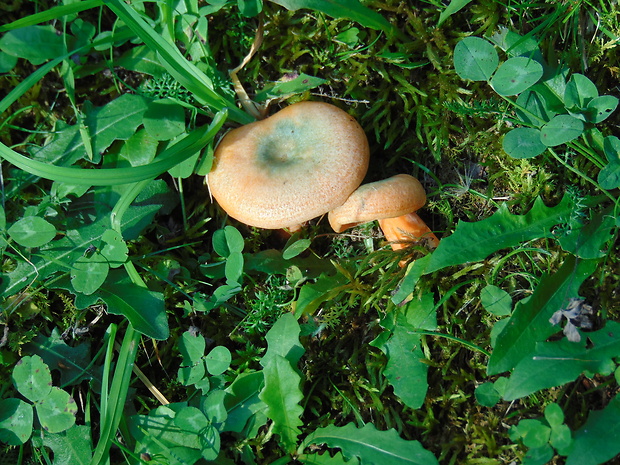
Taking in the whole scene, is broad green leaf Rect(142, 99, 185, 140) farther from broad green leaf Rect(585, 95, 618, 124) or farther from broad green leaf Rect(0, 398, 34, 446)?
broad green leaf Rect(585, 95, 618, 124)

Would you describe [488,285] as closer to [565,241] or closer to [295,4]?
[565,241]

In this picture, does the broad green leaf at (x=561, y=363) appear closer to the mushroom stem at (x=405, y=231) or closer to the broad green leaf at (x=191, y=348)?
the mushroom stem at (x=405, y=231)

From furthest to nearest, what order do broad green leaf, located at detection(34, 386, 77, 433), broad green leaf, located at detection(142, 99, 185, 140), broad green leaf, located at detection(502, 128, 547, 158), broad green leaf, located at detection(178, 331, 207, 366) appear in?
broad green leaf, located at detection(142, 99, 185, 140) → broad green leaf, located at detection(178, 331, 207, 366) → broad green leaf, located at detection(34, 386, 77, 433) → broad green leaf, located at detection(502, 128, 547, 158)

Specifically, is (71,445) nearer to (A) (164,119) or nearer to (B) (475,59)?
(A) (164,119)

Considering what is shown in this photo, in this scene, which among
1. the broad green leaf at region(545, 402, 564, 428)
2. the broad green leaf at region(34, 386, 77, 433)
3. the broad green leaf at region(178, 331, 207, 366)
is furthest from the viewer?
the broad green leaf at region(178, 331, 207, 366)

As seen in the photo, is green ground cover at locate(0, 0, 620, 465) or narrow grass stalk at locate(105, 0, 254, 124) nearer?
green ground cover at locate(0, 0, 620, 465)

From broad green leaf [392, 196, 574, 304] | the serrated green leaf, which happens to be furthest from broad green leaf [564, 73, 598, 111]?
the serrated green leaf

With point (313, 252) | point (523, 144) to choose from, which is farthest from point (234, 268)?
point (523, 144)
